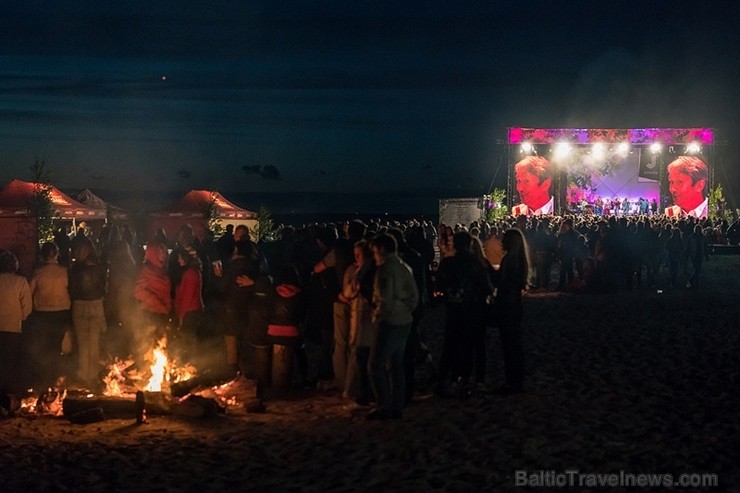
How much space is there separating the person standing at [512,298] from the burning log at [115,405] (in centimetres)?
342

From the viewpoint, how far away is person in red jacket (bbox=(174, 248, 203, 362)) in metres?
10.1

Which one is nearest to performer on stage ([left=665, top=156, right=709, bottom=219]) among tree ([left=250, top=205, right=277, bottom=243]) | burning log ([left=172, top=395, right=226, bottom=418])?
tree ([left=250, top=205, right=277, bottom=243])

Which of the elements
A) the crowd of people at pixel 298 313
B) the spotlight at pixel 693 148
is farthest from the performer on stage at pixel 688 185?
the crowd of people at pixel 298 313

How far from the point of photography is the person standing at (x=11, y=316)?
933 cm

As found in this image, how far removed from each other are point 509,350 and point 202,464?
375 centimetres

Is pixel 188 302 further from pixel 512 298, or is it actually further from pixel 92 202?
pixel 92 202

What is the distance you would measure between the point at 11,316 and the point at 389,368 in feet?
12.8

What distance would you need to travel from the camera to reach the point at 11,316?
9.37m

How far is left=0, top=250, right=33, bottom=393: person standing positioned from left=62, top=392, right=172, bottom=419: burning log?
3.14ft

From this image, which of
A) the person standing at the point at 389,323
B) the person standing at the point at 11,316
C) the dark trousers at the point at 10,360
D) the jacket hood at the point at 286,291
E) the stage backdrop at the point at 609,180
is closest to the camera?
the person standing at the point at 389,323

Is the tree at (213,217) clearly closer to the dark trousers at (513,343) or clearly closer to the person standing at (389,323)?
the dark trousers at (513,343)

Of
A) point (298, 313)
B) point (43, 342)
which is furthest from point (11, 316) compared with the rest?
point (298, 313)

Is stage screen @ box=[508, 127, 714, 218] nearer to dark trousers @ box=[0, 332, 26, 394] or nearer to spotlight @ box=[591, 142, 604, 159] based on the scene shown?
spotlight @ box=[591, 142, 604, 159]

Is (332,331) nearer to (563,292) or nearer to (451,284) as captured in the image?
(451,284)
